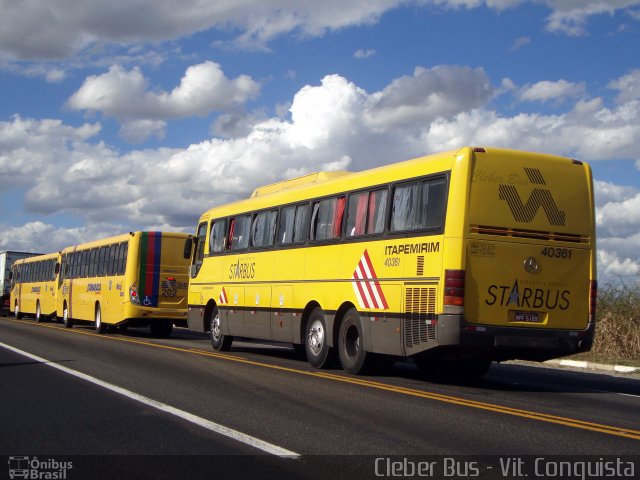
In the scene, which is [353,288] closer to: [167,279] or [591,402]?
[591,402]

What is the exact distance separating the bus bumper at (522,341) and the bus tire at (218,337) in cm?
855

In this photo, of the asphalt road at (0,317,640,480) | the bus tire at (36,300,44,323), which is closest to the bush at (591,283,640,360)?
the asphalt road at (0,317,640,480)

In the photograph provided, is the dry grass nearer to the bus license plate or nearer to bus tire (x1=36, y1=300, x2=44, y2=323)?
the bus license plate

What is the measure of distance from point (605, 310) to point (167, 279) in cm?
1329

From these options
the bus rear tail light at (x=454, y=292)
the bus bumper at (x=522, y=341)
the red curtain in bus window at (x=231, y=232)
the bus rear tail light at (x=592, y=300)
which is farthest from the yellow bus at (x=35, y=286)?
the bus rear tail light at (x=592, y=300)

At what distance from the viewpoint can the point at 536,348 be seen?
501 inches

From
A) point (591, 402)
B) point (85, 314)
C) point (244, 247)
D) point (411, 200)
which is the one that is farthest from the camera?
point (85, 314)

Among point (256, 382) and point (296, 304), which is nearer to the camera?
point (256, 382)

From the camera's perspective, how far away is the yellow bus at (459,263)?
1239 centimetres

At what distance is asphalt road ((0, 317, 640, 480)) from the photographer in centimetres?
733

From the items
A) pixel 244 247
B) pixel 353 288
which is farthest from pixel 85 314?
pixel 353 288

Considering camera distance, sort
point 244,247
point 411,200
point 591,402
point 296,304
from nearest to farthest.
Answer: point 591,402 < point 411,200 < point 296,304 < point 244,247

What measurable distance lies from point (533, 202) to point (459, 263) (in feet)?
5.34

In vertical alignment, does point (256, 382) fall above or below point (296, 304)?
below
